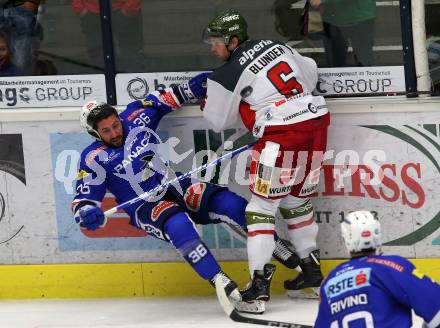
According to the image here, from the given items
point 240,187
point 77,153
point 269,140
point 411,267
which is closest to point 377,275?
point 411,267

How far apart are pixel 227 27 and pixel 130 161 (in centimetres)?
82

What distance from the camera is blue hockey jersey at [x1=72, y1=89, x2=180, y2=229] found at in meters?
6.05

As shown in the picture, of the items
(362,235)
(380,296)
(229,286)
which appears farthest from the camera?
(229,286)

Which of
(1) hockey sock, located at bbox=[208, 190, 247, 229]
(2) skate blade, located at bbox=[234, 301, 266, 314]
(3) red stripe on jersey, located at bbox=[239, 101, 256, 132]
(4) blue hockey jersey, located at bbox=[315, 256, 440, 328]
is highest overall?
(3) red stripe on jersey, located at bbox=[239, 101, 256, 132]

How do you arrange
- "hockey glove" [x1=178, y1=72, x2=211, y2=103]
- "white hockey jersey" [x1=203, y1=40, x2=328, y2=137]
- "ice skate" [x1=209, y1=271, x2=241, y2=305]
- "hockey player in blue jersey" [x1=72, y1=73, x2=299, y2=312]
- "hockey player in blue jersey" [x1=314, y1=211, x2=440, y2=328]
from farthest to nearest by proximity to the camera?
"hockey glove" [x1=178, y1=72, x2=211, y2=103], "hockey player in blue jersey" [x1=72, y1=73, x2=299, y2=312], "white hockey jersey" [x1=203, y1=40, x2=328, y2=137], "ice skate" [x1=209, y1=271, x2=241, y2=305], "hockey player in blue jersey" [x1=314, y1=211, x2=440, y2=328]

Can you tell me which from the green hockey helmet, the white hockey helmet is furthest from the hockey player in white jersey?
the white hockey helmet

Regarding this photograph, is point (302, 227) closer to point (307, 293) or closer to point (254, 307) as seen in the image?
point (307, 293)

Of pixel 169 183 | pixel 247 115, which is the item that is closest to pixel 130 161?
pixel 169 183

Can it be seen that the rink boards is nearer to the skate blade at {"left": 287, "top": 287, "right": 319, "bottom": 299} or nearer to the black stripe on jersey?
the skate blade at {"left": 287, "top": 287, "right": 319, "bottom": 299}

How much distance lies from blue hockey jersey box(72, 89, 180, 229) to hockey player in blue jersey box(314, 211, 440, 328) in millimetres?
2180

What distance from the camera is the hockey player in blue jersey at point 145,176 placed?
6.02 metres

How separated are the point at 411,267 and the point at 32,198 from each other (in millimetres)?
2978

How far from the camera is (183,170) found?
6359 mm

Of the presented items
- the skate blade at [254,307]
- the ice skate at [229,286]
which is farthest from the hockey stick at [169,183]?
the skate blade at [254,307]
